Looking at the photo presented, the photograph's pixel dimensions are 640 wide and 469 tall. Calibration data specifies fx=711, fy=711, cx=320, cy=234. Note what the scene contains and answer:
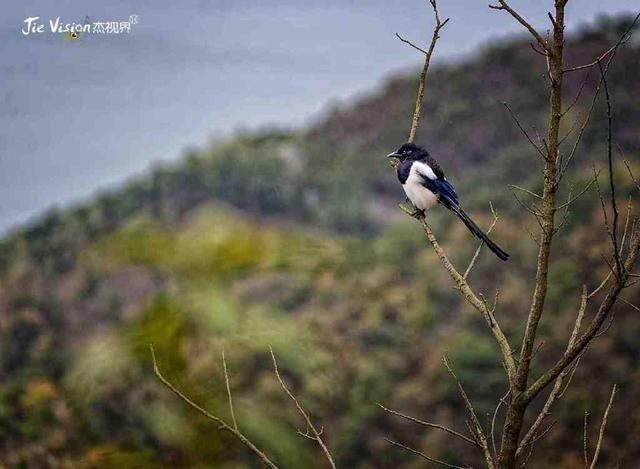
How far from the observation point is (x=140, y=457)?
4762 millimetres

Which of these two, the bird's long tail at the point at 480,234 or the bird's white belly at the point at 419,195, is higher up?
the bird's white belly at the point at 419,195

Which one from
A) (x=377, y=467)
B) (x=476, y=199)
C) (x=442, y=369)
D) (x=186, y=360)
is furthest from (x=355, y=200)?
(x=186, y=360)

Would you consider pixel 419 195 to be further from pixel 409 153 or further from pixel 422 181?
pixel 409 153

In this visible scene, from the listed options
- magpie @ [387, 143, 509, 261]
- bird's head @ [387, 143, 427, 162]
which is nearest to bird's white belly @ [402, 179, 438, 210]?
magpie @ [387, 143, 509, 261]

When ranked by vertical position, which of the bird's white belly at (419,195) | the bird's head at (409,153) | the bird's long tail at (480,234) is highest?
the bird's head at (409,153)

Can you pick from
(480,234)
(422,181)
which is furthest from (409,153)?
(480,234)

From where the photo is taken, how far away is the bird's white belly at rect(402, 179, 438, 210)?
3.50m

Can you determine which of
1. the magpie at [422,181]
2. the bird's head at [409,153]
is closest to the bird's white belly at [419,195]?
the magpie at [422,181]

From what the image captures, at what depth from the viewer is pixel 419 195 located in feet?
11.6

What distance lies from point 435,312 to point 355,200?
10.9 ft

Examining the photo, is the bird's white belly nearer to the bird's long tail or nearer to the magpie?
the magpie

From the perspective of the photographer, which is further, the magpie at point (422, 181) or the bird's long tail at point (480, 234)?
the magpie at point (422, 181)

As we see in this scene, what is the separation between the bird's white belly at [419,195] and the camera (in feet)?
11.5

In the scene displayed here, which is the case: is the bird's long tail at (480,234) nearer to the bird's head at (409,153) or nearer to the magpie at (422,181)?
the magpie at (422,181)
